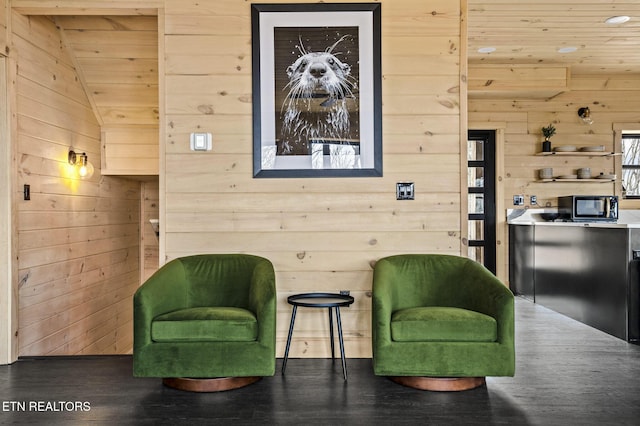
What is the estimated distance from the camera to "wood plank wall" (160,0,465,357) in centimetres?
342

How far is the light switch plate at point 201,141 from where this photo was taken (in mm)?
3404

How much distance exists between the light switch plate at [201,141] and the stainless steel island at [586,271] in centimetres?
323

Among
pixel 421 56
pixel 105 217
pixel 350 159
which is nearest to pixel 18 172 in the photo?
pixel 105 217

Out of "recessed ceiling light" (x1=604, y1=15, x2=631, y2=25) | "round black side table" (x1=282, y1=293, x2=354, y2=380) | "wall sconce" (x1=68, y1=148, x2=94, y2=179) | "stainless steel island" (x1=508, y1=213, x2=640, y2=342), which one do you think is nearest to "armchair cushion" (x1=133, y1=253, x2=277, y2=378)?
"round black side table" (x1=282, y1=293, x2=354, y2=380)

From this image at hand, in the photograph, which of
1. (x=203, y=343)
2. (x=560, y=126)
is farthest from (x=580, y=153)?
(x=203, y=343)

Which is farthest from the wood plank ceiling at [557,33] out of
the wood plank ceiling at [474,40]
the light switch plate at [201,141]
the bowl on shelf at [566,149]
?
the light switch plate at [201,141]

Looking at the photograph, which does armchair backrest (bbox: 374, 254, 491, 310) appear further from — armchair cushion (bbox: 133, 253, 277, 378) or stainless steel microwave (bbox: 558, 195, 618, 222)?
stainless steel microwave (bbox: 558, 195, 618, 222)

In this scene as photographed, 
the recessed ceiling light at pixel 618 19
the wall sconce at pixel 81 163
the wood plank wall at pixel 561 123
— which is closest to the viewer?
the wall sconce at pixel 81 163

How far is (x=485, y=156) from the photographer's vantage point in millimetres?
6543

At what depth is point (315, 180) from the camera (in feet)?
11.3

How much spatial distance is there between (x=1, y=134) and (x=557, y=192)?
610 centimetres

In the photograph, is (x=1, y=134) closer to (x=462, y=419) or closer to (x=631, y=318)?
(x=462, y=419)

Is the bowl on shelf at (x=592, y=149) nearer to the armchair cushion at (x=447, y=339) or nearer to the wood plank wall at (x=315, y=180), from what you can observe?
the wood plank wall at (x=315, y=180)

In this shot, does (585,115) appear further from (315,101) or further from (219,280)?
(219,280)
